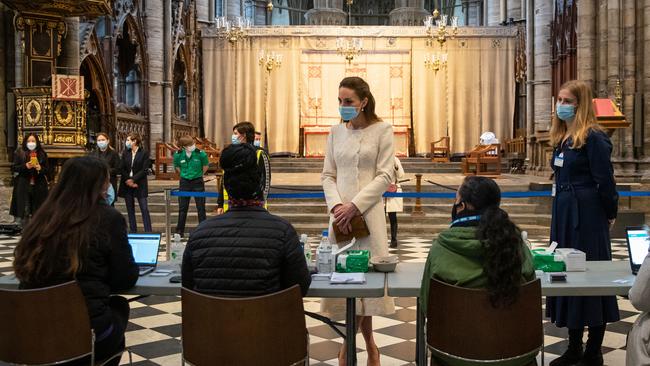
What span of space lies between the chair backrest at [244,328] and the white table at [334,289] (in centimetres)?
48

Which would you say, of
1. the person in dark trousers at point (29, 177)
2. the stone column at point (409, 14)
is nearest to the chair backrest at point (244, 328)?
the person in dark trousers at point (29, 177)

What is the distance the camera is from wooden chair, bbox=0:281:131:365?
270cm

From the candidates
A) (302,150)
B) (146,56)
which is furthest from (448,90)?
(146,56)

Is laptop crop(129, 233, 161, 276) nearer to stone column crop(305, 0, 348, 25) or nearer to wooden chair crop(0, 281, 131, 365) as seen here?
wooden chair crop(0, 281, 131, 365)

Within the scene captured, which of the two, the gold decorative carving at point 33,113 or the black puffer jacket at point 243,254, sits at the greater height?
the gold decorative carving at point 33,113

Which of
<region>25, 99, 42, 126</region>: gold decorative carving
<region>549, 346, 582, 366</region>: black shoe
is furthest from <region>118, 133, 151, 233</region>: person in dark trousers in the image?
<region>549, 346, 582, 366</region>: black shoe

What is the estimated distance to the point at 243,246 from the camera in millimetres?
2672

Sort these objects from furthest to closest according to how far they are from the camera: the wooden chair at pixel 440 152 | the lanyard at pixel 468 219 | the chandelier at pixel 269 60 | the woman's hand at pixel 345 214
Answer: the wooden chair at pixel 440 152 < the chandelier at pixel 269 60 < the woman's hand at pixel 345 214 < the lanyard at pixel 468 219

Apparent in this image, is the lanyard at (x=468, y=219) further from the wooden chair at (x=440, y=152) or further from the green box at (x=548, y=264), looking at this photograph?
the wooden chair at (x=440, y=152)

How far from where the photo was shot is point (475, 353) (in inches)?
105

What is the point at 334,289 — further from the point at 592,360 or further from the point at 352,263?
the point at 592,360

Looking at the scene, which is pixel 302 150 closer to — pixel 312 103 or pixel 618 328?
pixel 312 103

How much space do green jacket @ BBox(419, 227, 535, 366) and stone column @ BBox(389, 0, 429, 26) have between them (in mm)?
28945

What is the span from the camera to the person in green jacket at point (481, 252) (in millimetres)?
2648
